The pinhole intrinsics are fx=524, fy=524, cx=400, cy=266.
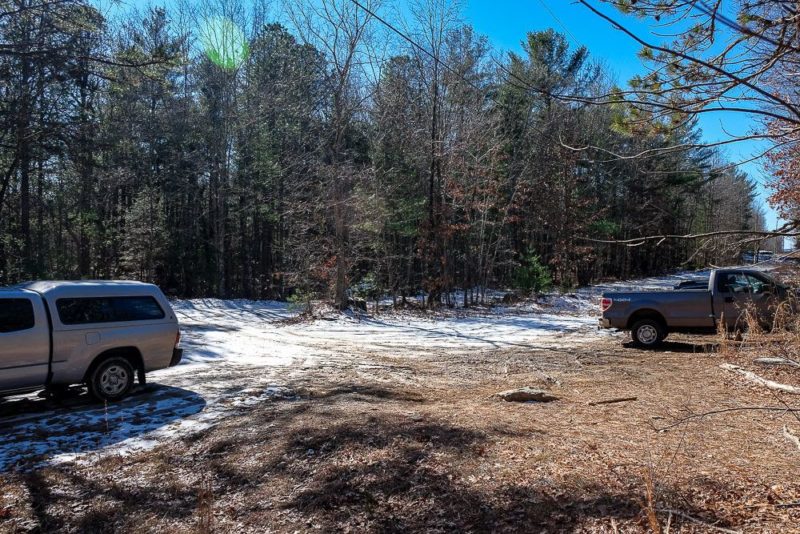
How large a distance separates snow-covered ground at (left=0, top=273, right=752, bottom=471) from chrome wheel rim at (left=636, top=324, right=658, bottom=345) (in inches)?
58.9

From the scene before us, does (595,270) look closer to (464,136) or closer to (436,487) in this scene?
(464,136)

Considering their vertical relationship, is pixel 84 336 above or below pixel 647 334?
above

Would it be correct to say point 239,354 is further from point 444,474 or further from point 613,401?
point 444,474

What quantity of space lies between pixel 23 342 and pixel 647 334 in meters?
11.7

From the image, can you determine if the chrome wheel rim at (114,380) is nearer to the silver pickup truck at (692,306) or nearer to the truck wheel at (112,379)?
the truck wheel at (112,379)

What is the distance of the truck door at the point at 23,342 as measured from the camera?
644 cm

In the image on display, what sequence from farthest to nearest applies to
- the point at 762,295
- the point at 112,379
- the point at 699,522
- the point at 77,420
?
the point at 762,295, the point at 112,379, the point at 77,420, the point at 699,522

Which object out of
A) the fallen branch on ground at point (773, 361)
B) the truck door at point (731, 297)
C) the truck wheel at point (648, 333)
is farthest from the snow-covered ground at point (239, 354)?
the fallen branch on ground at point (773, 361)

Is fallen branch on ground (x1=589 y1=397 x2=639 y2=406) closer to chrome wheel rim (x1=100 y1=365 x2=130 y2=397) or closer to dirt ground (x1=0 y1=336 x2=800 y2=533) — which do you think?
dirt ground (x1=0 y1=336 x2=800 y2=533)

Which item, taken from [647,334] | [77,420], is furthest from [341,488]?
[647,334]

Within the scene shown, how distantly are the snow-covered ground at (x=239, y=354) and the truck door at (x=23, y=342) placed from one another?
0.52m

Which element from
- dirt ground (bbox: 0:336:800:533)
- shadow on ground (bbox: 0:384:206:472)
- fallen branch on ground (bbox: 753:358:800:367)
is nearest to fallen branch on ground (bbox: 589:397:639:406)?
dirt ground (bbox: 0:336:800:533)

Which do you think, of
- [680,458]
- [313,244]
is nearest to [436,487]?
[680,458]

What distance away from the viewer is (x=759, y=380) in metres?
7.69
